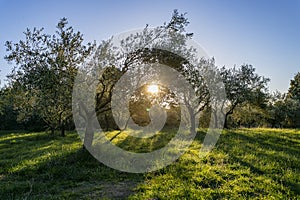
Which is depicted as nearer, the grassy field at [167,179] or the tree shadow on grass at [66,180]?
the grassy field at [167,179]

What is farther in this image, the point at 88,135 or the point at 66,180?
the point at 88,135

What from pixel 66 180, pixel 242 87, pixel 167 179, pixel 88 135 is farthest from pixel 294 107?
pixel 66 180

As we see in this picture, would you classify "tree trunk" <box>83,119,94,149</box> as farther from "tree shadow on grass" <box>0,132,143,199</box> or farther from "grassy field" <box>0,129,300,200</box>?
"grassy field" <box>0,129,300,200</box>

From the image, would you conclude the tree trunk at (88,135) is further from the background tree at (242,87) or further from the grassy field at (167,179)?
the background tree at (242,87)

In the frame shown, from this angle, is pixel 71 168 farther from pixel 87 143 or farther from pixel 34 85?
pixel 34 85

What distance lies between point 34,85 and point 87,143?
4996 mm

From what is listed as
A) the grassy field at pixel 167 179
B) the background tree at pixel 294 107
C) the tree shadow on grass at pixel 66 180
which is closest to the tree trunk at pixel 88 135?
the tree shadow on grass at pixel 66 180

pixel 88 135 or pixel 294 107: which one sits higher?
pixel 294 107

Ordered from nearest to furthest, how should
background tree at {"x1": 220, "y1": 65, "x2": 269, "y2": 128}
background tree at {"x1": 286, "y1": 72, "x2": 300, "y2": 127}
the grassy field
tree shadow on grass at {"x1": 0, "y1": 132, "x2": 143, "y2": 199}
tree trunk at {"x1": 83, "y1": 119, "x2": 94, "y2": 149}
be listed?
the grassy field → tree shadow on grass at {"x1": 0, "y1": 132, "x2": 143, "y2": 199} → tree trunk at {"x1": 83, "y1": 119, "x2": 94, "y2": 149} → background tree at {"x1": 220, "y1": 65, "x2": 269, "y2": 128} → background tree at {"x1": 286, "y1": 72, "x2": 300, "y2": 127}

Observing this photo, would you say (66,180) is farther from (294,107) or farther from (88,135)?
(294,107)

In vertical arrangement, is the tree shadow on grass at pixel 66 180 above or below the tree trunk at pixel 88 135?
below

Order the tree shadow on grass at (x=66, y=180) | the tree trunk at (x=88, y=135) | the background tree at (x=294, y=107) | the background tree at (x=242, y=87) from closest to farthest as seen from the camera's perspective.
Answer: the tree shadow on grass at (x=66, y=180) < the tree trunk at (x=88, y=135) < the background tree at (x=242, y=87) < the background tree at (x=294, y=107)

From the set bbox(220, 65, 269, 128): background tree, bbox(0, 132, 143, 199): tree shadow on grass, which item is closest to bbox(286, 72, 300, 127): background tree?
bbox(220, 65, 269, 128): background tree

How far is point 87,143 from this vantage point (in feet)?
55.1
